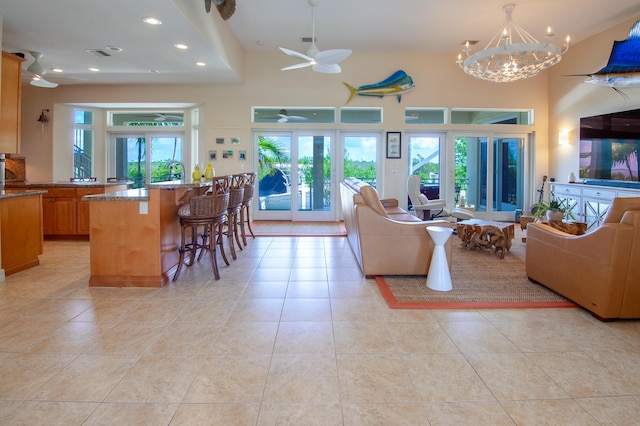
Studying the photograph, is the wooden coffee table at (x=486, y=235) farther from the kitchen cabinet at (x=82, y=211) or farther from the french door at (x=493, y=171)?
the kitchen cabinet at (x=82, y=211)

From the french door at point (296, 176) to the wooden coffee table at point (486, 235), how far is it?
139 inches

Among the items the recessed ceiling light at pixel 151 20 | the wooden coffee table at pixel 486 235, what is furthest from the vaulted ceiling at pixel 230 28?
the wooden coffee table at pixel 486 235

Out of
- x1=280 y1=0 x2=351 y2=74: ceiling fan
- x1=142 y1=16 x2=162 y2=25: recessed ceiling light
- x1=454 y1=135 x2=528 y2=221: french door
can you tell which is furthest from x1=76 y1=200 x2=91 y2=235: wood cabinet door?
x1=454 y1=135 x2=528 y2=221: french door

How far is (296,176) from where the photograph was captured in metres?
8.30

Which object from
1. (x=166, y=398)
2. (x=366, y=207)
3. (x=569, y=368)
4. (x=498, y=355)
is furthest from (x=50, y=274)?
(x=569, y=368)

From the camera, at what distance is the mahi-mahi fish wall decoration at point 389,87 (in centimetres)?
793

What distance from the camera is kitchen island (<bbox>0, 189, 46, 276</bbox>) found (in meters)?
4.09

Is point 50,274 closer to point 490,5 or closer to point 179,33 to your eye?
point 179,33

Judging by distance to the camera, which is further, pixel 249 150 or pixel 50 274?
pixel 249 150

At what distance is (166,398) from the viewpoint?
1.91 metres

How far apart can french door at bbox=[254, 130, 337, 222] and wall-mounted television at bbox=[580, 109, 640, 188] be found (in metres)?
4.74

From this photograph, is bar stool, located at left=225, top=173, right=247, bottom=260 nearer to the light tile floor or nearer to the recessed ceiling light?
the light tile floor

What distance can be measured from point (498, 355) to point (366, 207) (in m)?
1.90

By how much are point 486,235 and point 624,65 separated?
3.93 metres
